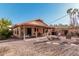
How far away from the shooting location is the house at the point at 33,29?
8234mm

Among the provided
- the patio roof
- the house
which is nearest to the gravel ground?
the house

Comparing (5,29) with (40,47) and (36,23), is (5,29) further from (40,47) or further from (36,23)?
(40,47)

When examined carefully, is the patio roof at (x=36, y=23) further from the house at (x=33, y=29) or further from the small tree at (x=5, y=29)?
the small tree at (x=5, y=29)

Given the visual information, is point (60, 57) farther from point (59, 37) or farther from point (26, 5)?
point (26, 5)

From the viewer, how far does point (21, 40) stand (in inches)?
327

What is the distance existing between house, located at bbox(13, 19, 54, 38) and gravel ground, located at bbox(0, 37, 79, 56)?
89 millimetres

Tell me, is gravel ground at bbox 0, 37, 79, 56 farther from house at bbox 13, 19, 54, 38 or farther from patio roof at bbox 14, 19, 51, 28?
patio roof at bbox 14, 19, 51, 28

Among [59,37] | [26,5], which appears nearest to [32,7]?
[26,5]

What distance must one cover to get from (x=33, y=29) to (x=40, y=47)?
286 mm

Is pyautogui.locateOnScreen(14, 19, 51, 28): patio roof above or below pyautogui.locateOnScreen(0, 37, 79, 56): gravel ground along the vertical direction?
above

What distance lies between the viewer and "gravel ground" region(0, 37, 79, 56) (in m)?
8.23

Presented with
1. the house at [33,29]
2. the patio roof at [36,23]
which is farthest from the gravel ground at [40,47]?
the patio roof at [36,23]

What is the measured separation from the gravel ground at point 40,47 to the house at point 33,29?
0.29 ft

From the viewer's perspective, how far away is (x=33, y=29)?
827 cm
